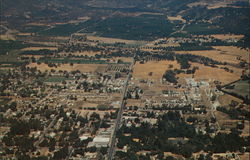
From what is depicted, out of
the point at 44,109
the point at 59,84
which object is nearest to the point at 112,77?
the point at 59,84

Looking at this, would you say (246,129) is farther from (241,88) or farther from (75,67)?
(75,67)

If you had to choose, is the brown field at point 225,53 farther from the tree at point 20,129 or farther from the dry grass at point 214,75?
the tree at point 20,129

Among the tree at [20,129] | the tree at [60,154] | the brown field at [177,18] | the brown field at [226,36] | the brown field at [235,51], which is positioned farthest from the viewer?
the brown field at [177,18]

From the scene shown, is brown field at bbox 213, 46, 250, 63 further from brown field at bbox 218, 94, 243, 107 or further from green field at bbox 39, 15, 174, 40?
brown field at bbox 218, 94, 243, 107

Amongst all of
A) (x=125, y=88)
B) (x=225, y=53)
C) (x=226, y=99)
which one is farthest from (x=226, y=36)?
(x=125, y=88)

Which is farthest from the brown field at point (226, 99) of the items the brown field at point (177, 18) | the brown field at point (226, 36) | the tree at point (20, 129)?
the brown field at point (177, 18)
